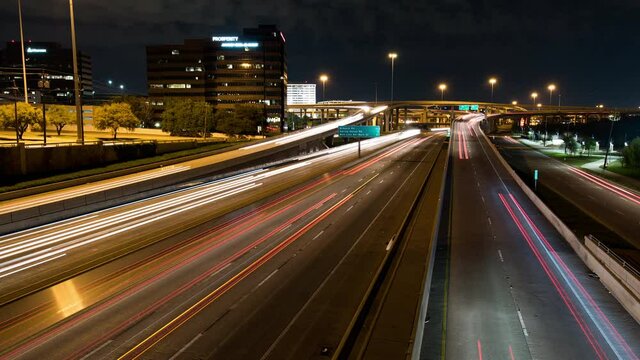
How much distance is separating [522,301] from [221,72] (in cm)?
16871

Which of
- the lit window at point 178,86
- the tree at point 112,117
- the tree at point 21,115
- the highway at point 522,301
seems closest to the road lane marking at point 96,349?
the highway at point 522,301

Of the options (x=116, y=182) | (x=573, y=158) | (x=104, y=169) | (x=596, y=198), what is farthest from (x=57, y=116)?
(x=573, y=158)

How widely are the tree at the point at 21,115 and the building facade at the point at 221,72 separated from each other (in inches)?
4421

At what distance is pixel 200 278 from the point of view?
21359 mm

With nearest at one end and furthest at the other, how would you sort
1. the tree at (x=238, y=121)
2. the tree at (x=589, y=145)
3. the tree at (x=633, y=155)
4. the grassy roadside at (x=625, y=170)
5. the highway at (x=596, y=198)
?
the highway at (x=596, y=198)
the grassy roadside at (x=625, y=170)
the tree at (x=633, y=155)
the tree at (x=589, y=145)
the tree at (x=238, y=121)

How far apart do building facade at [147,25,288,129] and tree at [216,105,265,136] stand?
213 ft

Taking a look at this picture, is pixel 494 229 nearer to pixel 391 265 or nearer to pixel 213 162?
pixel 391 265

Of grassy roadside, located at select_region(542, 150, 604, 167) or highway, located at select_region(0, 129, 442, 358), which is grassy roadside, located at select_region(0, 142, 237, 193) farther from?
grassy roadside, located at select_region(542, 150, 604, 167)

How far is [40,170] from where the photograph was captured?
43188 millimetres

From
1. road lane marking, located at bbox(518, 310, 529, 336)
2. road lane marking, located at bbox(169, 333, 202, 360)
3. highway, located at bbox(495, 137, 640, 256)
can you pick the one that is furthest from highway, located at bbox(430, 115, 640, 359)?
road lane marking, located at bbox(169, 333, 202, 360)

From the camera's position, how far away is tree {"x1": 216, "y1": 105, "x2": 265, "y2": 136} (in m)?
107

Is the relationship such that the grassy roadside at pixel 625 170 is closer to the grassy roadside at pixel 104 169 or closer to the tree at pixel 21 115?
the grassy roadside at pixel 104 169

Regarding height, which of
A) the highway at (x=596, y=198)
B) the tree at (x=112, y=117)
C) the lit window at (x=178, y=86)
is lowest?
the highway at (x=596, y=198)

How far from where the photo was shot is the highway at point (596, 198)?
33.6 meters
